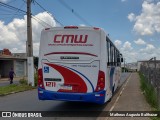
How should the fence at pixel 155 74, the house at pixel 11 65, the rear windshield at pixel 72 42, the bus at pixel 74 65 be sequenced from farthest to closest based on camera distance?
the house at pixel 11 65 → the fence at pixel 155 74 → the rear windshield at pixel 72 42 → the bus at pixel 74 65

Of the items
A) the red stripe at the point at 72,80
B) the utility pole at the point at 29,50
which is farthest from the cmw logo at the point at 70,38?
the utility pole at the point at 29,50

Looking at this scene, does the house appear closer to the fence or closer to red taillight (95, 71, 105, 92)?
the fence

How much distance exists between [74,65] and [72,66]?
9cm

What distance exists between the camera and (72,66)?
12102 millimetres

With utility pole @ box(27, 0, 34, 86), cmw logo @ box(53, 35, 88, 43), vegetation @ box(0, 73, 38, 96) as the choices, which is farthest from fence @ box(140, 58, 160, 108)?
utility pole @ box(27, 0, 34, 86)

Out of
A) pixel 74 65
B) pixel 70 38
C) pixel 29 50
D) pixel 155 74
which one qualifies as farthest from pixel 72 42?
pixel 29 50

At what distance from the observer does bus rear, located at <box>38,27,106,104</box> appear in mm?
11820

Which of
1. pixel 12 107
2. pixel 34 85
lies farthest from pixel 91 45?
pixel 34 85

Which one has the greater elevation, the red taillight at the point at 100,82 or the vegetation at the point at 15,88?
the red taillight at the point at 100,82

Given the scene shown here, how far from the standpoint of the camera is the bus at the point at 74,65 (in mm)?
11820

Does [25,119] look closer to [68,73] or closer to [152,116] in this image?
[68,73]

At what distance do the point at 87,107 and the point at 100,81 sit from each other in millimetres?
2698

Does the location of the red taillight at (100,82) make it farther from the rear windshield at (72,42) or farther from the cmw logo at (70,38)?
the cmw logo at (70,38)

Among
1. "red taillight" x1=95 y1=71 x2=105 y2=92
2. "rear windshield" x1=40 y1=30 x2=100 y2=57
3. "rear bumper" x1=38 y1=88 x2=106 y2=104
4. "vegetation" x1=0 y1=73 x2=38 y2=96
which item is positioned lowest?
"vegetation" x1=0 y1=73 x2=38 y2=96
